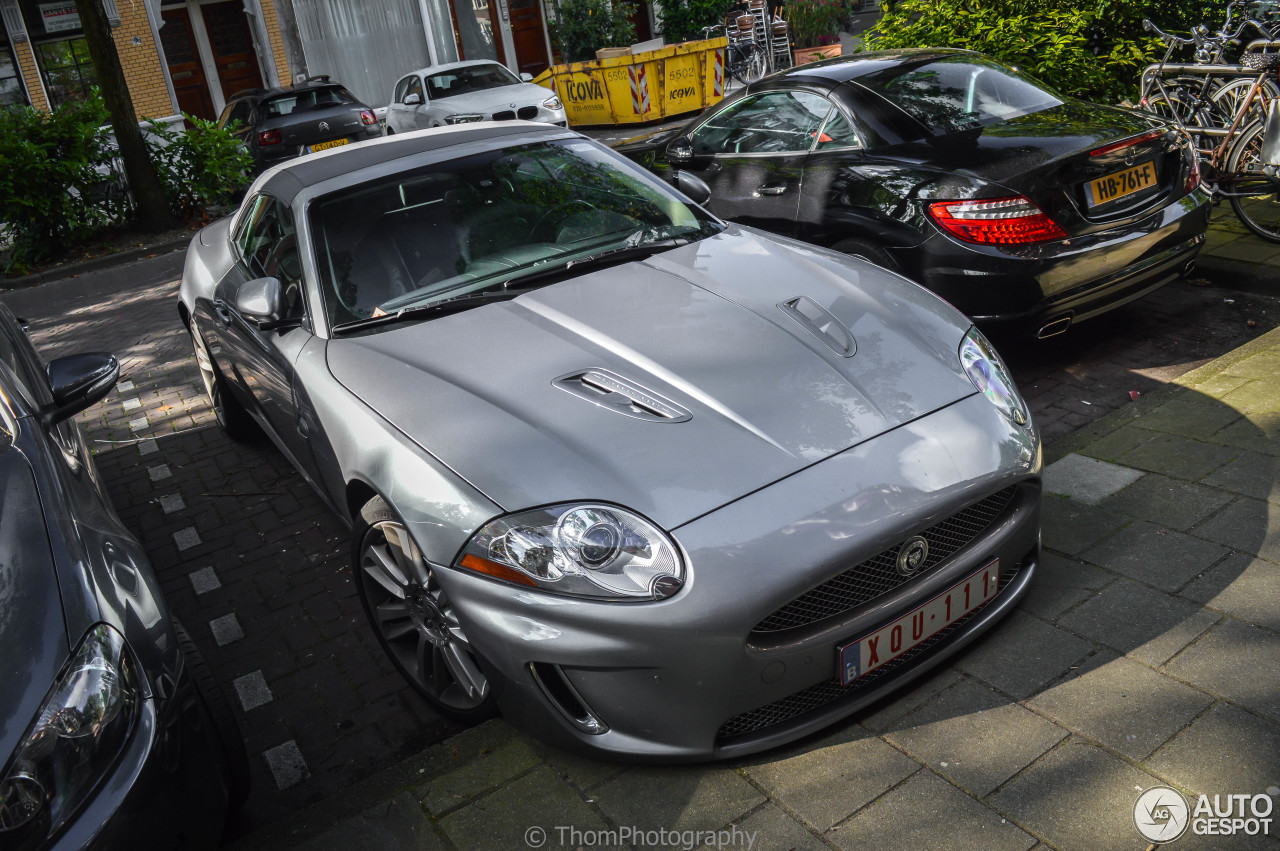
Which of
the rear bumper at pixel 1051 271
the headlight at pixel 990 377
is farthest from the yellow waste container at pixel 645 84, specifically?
the headlight at pixel 990 377

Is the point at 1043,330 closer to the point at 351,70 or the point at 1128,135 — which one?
the point at 1128,135

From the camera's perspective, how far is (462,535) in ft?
8.29

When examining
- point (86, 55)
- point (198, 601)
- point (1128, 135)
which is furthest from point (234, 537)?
point (86, 55)

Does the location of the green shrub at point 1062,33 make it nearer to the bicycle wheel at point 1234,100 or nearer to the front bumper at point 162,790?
the bicycle wheel at point 1234,100

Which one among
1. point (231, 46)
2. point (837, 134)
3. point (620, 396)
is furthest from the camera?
point (231, 46)

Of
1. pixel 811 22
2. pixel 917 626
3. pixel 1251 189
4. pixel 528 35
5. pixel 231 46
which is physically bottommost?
pixel 917 626

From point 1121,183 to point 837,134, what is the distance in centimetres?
136

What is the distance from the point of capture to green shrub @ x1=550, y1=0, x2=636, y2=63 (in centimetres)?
2245

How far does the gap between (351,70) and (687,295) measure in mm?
22054

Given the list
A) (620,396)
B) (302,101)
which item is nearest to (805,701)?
(620,396)

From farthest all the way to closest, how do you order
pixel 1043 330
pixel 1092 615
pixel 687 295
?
pixel 1043 330 → pixel 687 295 → pixel 1092 615

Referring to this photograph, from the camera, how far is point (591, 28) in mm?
22438

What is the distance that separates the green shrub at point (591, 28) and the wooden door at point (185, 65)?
7951 millimetres

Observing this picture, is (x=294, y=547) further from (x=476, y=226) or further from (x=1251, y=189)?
(x=1251, y=189)
